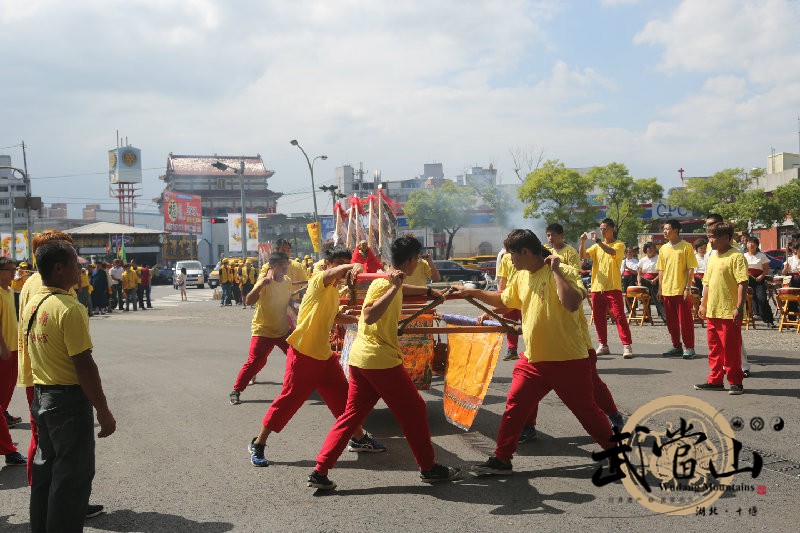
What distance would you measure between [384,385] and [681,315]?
672cm

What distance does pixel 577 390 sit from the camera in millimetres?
5207

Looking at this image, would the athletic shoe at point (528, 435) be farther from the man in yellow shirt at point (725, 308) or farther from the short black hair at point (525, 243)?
the man in yellow shirt at point (725, 308)

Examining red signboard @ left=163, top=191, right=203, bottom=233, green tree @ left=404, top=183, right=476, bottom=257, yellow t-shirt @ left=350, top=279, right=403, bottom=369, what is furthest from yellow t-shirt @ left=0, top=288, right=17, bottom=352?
red signboard @ left=163, top=191, right=203, bottom=233

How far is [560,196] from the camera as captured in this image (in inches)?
2028

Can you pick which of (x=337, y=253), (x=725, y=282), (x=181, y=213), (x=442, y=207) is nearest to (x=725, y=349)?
(x=725, y=282)

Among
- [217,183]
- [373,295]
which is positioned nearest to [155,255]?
[217,183]

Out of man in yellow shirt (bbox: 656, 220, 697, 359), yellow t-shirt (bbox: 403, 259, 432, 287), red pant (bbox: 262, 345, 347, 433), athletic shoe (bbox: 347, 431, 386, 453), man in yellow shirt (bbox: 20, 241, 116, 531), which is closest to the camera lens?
man in yellow shirt (bbox: 20, 241, 116, 531)

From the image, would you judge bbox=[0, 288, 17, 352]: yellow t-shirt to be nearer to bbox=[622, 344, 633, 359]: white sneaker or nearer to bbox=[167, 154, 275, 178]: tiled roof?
bbox=[622, 344, 633, 359]: white sneaker

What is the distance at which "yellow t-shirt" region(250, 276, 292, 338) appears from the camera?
27.6 ft

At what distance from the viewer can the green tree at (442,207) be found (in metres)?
63.8

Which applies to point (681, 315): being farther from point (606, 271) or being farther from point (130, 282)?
point (130, 282)

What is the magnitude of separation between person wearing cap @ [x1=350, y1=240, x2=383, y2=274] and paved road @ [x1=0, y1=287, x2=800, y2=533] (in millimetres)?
1506

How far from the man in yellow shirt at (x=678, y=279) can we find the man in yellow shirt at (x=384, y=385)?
6.09 metres

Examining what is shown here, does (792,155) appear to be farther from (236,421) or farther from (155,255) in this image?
(236,421)
